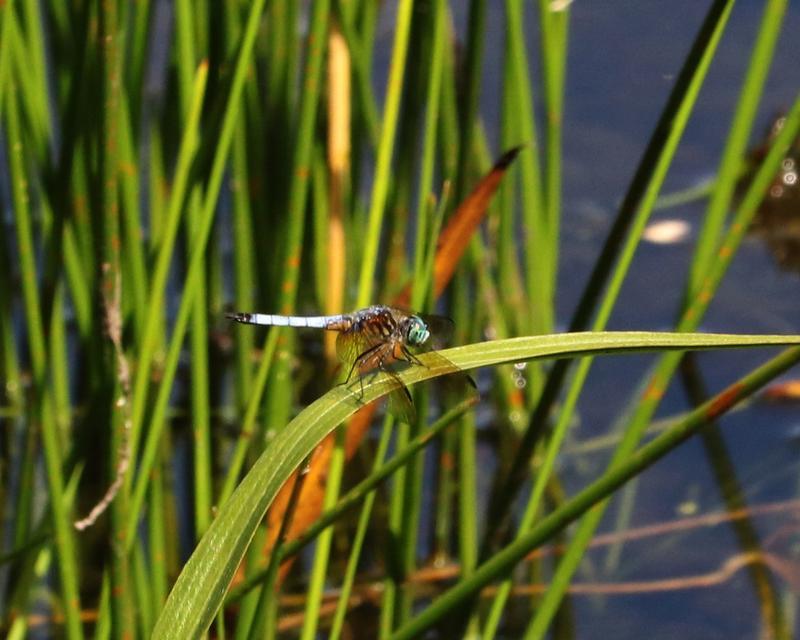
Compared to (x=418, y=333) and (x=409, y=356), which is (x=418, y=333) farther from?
(x=409, y=356)

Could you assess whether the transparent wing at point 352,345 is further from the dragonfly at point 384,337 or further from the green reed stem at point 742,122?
the green reed stem at point 742,122

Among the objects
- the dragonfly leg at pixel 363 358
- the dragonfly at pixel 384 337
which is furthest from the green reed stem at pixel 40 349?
the dragonfly leg at pixel 363 358

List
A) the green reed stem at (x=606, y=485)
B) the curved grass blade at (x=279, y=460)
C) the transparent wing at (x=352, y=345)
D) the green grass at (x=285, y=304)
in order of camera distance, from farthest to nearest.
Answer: the transparent wing at (x=352, y=345), the green grass at (x=285, y=304), the green reed stem at (x=606, y=485), the curved grass blade at (x=279, y=460)

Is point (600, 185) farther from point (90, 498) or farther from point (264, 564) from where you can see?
point (264, 564)

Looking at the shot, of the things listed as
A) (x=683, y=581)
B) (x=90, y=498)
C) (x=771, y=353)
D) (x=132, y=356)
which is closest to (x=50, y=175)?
(x=132, y=356)

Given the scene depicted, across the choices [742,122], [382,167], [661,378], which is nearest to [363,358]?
[382,167]

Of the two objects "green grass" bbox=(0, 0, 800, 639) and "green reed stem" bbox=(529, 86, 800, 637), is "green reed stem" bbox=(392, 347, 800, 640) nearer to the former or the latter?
"green grass" bbox=(0, 0, 800, 639)

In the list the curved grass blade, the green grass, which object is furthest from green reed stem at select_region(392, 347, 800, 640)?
the curved grass blade

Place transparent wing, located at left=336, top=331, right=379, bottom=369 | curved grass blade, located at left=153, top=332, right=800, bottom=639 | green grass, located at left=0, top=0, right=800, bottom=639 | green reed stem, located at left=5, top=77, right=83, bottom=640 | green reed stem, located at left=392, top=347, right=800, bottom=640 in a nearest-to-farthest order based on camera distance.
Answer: curved grass blade, located at left=153, top=332, right=800, bottom=639, green reed stem, located at left=392, top=347, right=800, bottom=640, green grass, located at left=0, top=0, right=800, bottom=639, green reed stem, located at left=5, top=77, right=83, bottom=640, transparent wing, located at left=336, top=331, right=379, bottom=369
